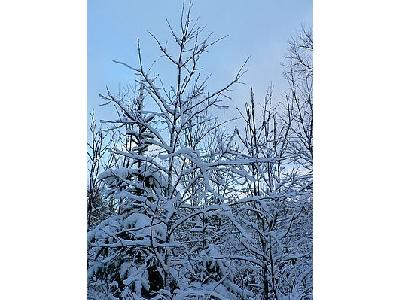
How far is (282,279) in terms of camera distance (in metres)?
2.34

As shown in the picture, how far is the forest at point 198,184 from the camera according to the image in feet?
7.47

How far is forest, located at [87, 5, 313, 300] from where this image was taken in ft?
7.47

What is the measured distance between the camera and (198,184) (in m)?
2.34
